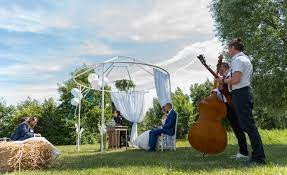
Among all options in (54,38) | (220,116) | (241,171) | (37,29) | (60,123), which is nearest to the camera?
(241,171)

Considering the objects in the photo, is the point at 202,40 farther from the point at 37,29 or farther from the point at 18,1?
the point at 18,1

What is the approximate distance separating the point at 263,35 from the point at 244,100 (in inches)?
344

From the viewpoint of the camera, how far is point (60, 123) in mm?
22281

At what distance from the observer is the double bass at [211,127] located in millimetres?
6637

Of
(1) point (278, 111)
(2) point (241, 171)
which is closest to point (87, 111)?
(1) point (278, 111)

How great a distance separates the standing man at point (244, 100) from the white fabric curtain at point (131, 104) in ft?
28.4

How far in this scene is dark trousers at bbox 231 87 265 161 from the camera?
17.4 ft

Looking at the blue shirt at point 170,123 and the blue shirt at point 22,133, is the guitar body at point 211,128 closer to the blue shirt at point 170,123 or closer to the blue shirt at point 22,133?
the blue shirt at point 22,133

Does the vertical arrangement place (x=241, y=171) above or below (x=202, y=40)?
below

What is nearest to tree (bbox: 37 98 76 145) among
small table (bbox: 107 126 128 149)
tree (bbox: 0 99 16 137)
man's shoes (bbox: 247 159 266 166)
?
tree (bbox: 0 99 16 137)

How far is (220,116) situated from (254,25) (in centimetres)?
771

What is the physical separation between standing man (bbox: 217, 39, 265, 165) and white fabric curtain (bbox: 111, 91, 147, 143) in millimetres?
8669

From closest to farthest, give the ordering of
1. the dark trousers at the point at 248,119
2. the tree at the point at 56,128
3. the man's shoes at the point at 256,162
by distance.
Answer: the man's shoes at the point at 256,162, the dark trousers at the point at 248,119, the tree at the point at 56,128

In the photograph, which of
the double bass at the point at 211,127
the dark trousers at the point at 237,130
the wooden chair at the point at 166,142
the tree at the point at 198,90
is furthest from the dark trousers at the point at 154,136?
the tree at the point at 198,90
